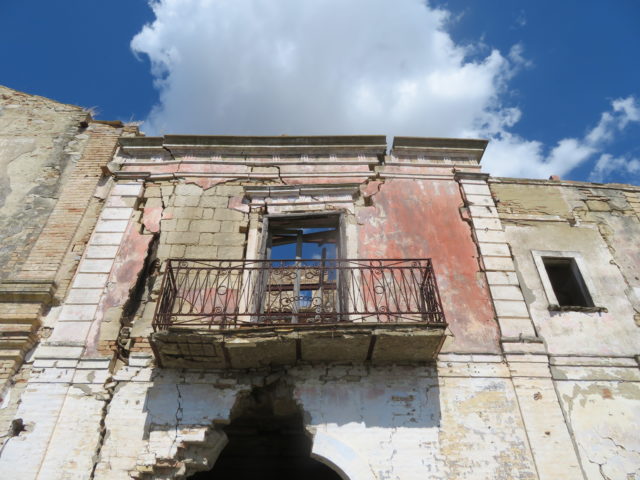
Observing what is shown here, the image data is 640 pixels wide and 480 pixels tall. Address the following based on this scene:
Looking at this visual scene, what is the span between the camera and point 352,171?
28.1 ft

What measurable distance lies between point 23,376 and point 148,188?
11.1 feet

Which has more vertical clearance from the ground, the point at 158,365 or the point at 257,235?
the point at 257,235

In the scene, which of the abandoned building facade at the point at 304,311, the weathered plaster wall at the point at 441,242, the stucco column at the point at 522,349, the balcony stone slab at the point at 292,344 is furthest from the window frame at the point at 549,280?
the balcony stone slab at the point at 292,344

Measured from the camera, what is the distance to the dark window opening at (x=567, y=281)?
24.2 feet

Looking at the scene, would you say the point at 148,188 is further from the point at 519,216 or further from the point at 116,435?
the point at 519,216

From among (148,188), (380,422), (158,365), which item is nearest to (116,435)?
(158,365)

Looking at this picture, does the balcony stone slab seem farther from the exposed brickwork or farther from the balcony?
the exposed brickwork

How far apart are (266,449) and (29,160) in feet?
20.4

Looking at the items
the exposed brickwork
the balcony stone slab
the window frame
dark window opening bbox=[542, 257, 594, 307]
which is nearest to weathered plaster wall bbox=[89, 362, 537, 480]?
the balcony stone slab

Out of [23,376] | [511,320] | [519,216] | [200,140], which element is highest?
[200,140]

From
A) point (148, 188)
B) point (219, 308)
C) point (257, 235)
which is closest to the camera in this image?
point (219, 308)

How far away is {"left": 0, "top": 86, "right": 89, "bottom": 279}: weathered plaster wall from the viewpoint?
7602 mm

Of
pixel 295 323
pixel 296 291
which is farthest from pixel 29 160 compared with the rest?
pixel 295 323

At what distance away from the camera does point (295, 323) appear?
6141mm
